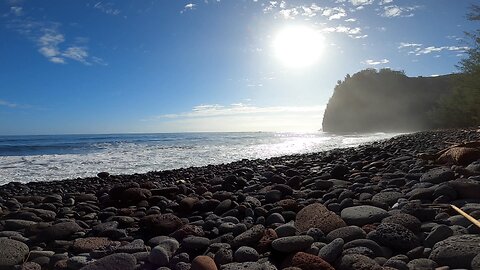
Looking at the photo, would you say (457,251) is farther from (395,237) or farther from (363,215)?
(363,215)

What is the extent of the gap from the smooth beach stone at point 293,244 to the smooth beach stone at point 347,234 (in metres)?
0.25

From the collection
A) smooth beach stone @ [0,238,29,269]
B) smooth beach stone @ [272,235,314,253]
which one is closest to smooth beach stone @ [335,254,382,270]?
smooth beach stone @ [272,235,314,253]

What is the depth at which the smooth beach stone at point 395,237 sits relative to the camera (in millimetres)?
2771

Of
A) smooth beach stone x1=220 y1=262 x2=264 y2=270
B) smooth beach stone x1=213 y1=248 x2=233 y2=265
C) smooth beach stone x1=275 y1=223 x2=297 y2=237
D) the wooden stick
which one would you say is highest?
the wooden stick

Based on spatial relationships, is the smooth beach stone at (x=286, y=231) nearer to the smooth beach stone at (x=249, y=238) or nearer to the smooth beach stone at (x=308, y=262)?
the smooth beach stone at (x=249, y=238)

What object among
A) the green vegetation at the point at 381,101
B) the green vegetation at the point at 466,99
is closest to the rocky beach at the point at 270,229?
the green vegetation at the point at 466,99

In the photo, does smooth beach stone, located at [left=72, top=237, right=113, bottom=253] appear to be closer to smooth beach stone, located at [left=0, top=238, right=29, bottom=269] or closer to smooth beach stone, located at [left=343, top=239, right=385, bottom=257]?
smooth beach stone, located at [left=0, top=238, right=29, bottom=269]

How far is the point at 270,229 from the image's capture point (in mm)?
3531

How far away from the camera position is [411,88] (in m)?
81.5

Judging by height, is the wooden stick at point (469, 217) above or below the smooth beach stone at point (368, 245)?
above

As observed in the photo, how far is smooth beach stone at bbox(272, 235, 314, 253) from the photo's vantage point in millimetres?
2938

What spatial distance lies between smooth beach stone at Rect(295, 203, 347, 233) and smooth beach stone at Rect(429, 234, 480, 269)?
970mm

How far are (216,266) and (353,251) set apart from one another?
1169 mm

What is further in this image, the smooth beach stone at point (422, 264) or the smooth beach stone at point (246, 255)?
the smooth beach stone at point (246, 255)
